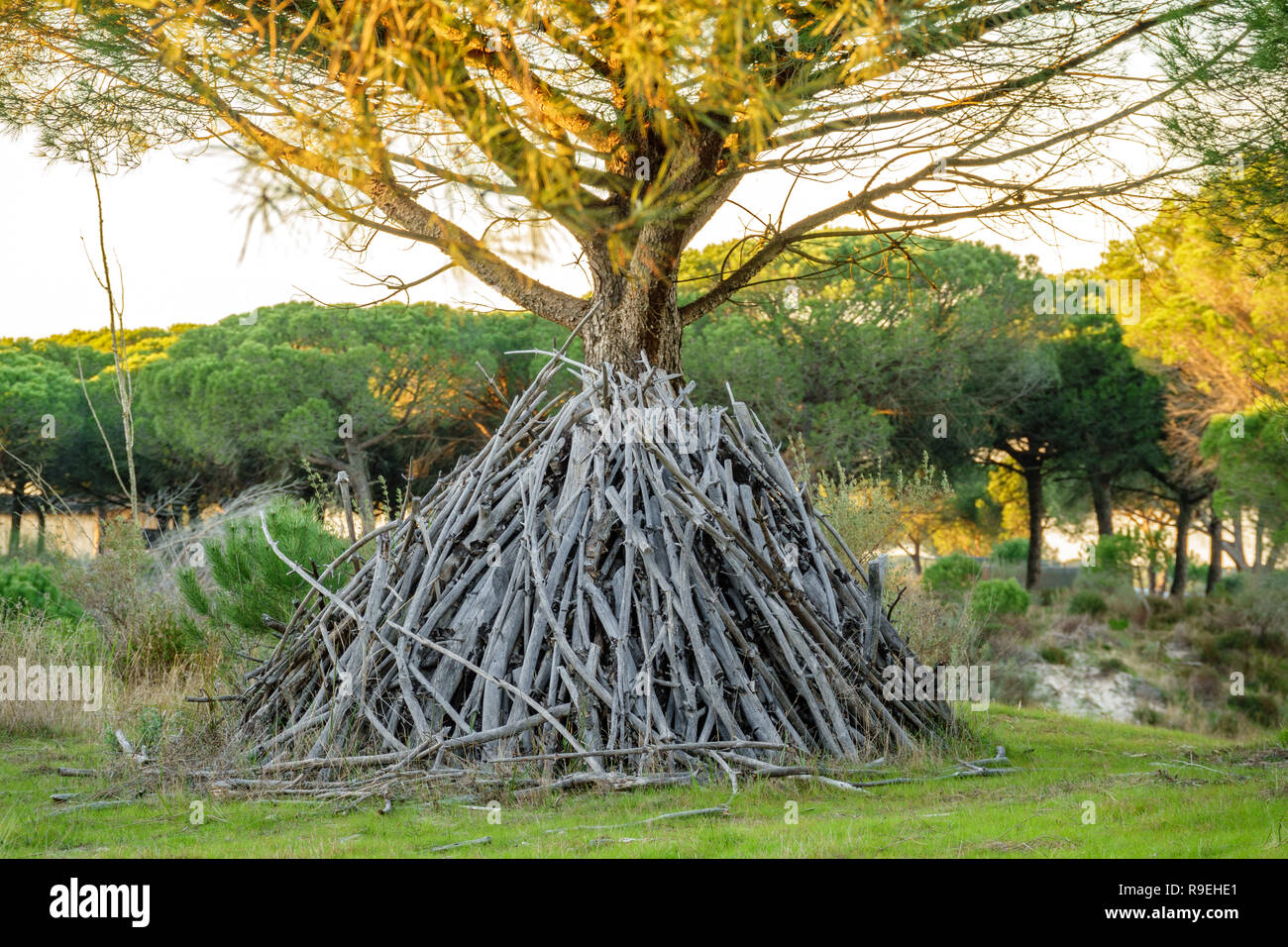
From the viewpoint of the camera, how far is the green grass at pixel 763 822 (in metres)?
3.55

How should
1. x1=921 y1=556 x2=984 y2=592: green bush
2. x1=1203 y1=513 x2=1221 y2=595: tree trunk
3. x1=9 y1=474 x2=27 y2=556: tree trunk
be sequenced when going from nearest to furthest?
x1=921 y1=556 x2=984 y2=592: green bush, x1=9 y1=474 x2=27 y2=556: tree trunk, x1=1203 y1=513 x2=1221 y2=595: tree trunk

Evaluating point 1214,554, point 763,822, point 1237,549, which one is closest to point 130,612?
point 763,822

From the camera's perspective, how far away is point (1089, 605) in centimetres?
1941

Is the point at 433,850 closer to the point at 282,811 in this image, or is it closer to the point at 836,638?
the point at 282,811

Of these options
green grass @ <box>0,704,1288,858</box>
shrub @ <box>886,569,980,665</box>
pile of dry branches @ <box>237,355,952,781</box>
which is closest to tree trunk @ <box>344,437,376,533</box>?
shrub @ <box>886,569,980,665</box>

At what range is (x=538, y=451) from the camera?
228 inches

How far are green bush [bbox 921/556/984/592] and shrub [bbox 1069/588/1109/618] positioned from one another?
7.07 feet

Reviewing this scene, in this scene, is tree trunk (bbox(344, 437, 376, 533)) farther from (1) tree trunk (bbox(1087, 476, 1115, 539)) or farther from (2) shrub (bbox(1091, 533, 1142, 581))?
(1) tree trunk (bbox(1087, 476, 1115, 539))

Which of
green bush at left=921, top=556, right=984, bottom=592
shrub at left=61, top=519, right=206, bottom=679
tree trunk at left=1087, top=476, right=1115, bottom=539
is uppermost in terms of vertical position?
tree trunk at left=1087, top=476, right=1115, bottom=539

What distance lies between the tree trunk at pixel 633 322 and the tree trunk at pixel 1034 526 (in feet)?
59.6

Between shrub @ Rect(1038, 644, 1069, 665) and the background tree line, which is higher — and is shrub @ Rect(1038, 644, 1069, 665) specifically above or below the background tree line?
below

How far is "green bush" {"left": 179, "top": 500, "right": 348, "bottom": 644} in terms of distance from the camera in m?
7.38

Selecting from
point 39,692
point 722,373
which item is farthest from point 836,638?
point 722,373

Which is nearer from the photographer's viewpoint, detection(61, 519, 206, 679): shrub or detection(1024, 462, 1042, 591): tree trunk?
detection(61, 519, 206, 679): shrub
